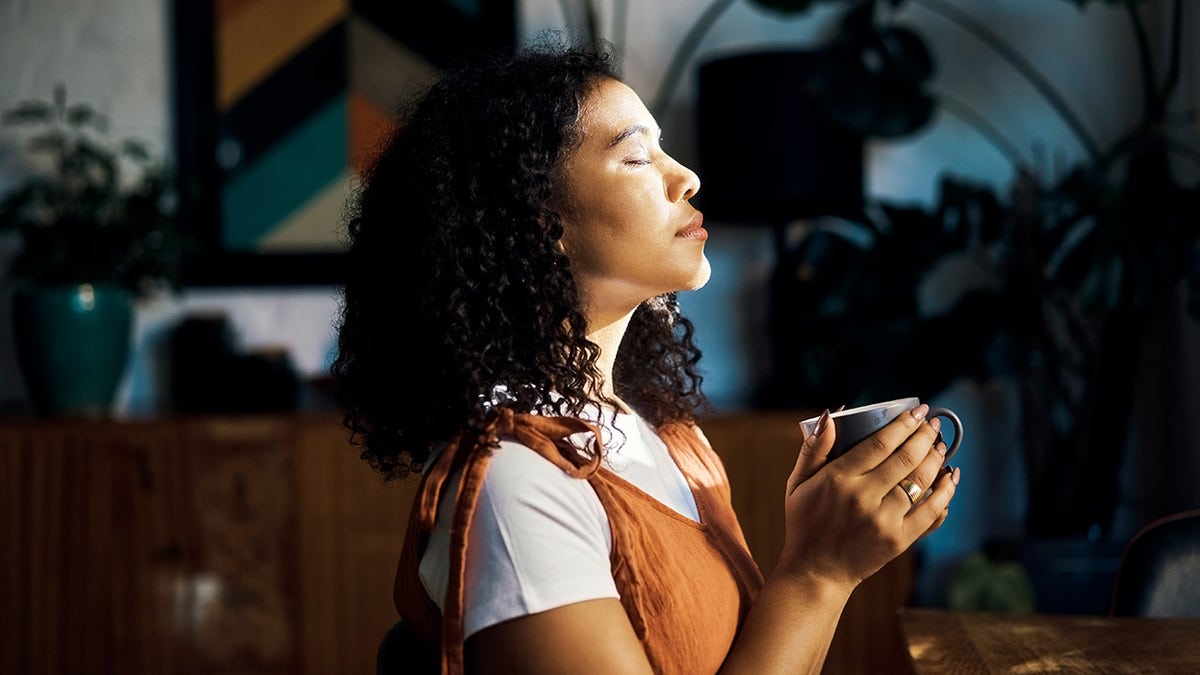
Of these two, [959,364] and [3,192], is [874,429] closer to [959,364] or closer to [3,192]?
[959,364]

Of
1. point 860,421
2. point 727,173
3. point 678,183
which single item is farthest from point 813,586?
point 727,173

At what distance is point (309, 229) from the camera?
317cm

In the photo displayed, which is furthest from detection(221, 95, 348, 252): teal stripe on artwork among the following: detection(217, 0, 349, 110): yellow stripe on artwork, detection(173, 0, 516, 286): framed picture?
detection(217, 0, 349, 110): yellow stripe on artwork

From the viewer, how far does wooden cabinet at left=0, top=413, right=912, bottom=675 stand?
2.68 m

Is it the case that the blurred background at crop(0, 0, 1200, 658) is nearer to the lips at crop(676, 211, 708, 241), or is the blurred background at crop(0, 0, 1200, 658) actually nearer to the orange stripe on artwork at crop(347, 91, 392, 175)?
the orange stripe on artwork at crop(347, 91, 392, 175)

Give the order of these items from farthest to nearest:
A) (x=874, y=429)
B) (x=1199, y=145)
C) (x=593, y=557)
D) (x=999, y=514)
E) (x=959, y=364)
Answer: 1. (x=999, y=514)
2. (x=1199, y=145)
3. (x=959, y=364)
4. (x=874, y=429)
5. (x=593, y=557)

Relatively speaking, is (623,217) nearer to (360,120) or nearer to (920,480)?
(920,480)

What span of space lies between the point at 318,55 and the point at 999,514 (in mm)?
2161

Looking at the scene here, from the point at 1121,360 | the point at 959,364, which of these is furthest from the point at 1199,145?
the point at 959,364

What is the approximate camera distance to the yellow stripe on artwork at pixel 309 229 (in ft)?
10.4

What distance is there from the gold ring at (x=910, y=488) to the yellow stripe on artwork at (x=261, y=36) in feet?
8.20

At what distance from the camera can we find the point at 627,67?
3.18 meters

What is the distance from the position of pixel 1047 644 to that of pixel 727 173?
1.73 m

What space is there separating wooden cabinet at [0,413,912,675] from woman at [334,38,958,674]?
157 cm
